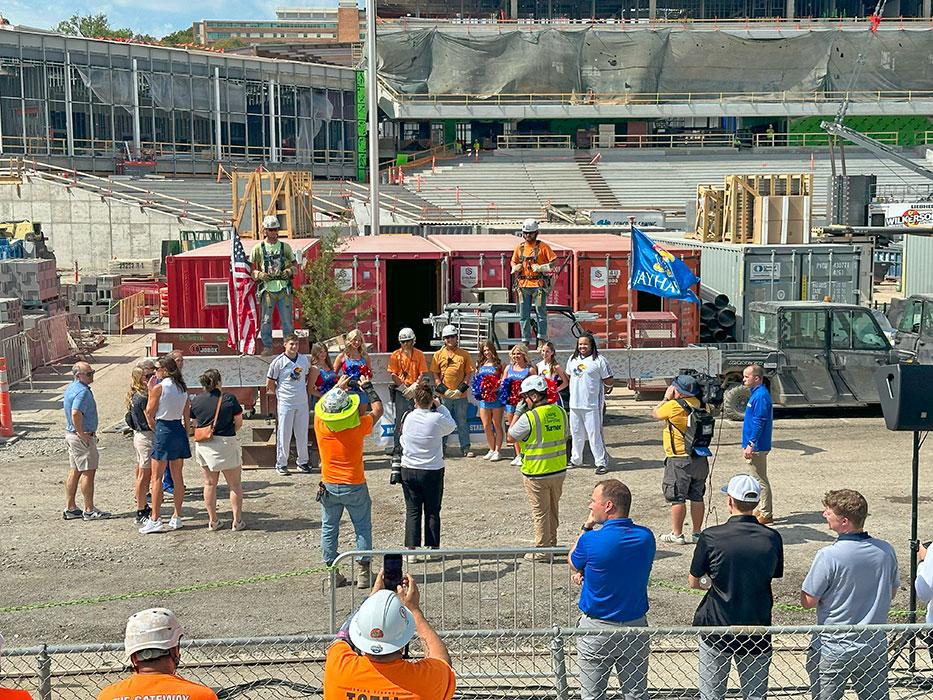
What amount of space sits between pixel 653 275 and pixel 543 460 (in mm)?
8116

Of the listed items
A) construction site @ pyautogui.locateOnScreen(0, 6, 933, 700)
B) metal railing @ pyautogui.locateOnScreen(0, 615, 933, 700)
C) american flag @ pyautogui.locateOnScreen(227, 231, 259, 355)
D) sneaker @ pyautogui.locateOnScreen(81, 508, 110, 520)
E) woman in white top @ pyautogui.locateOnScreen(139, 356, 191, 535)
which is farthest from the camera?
american flag @ pyautogui.locateOnScreen(227, 231, 259, 355)

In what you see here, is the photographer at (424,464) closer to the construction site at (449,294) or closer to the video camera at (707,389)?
the construction site at (449,294)

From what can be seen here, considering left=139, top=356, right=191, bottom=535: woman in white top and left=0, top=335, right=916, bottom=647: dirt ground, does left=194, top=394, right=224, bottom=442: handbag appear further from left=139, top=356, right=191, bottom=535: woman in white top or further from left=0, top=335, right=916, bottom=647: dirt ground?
left=0, top=335, right=916, bottom=647: dirt ground

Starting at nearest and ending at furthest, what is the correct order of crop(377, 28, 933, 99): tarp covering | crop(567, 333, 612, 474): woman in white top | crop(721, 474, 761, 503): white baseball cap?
crop(721, 474, 761, 503): white baseball cap → crop(567, 333, 612, 474): woman in white top → crop(377, 28, 933, 99): tarp covering

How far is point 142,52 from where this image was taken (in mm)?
55375

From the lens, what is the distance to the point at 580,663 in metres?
6.86

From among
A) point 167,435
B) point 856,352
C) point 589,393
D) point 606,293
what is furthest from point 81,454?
point 856,352

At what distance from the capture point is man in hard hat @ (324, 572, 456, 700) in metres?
4.57

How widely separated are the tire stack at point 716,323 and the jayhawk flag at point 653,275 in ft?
10.8

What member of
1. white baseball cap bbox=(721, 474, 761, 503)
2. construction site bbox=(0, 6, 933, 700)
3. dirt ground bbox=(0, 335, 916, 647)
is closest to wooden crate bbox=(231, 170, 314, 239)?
construction site bbox=(0, 6, 933, 700)

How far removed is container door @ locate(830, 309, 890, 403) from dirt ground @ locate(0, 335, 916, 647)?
52 centimetres

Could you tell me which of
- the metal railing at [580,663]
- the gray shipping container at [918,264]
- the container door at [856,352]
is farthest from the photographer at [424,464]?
the gray shipping container at [918,264]

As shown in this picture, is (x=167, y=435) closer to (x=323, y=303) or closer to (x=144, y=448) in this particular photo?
(x=144, y=448)

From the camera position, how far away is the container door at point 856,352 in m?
17.9
